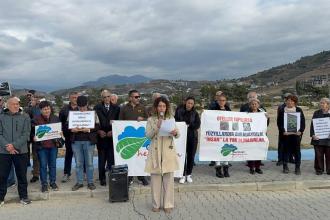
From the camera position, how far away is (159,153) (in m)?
7.75

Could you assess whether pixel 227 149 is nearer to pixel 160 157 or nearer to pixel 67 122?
pixel 160 157

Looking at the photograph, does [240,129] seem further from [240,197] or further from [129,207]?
[129,207]

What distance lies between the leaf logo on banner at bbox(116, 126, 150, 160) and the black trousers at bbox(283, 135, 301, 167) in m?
3.52

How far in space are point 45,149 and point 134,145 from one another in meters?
2.02

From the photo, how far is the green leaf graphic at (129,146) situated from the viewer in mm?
9703

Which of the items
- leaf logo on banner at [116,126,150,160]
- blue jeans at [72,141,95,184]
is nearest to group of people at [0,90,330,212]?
blue jeans at [72,141,95,184]

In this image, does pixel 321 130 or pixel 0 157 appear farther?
pixel 321 130

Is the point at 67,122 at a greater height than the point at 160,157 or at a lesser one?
greater

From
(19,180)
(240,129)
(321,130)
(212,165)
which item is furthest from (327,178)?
(19,180)

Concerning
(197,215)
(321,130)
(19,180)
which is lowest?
(197,215)

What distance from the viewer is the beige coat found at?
7707 mm

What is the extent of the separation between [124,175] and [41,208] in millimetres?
1734

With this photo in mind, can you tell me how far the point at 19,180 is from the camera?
8.48 m

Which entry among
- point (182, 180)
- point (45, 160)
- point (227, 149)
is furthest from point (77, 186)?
point (227, 149)
